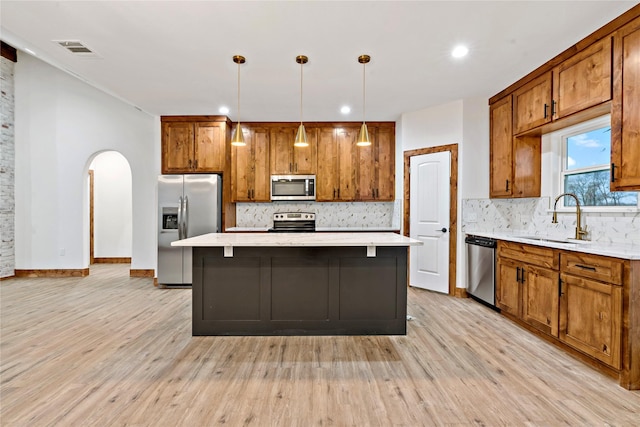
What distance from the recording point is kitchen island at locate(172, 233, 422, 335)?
9.82 feet

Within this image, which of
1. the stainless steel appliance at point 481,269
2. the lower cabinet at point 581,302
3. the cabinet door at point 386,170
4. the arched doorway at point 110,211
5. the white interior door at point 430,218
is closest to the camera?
the lower cabinet at point 581,302

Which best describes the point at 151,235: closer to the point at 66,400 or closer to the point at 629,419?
the point at 66,400

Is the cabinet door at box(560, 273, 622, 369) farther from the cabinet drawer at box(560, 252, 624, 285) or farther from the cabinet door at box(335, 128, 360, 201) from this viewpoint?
the cabinet door at box(335, 128, 360, 201)

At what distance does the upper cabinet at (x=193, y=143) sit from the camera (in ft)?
16.7

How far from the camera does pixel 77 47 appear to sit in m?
3.00

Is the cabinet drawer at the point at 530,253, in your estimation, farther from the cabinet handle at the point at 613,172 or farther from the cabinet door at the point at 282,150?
the cabinet door at the point at 282,150

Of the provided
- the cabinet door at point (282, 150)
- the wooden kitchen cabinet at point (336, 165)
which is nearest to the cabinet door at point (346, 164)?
the wooden kitchen cabinet at point (336, 165)

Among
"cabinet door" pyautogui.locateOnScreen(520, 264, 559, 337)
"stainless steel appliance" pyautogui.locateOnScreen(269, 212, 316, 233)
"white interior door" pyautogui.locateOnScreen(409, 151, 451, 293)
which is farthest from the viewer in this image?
"stainless steel appliance" pyautogui.locateOnScreen(269, 212, 316, 233)

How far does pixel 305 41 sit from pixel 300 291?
7.50 ft

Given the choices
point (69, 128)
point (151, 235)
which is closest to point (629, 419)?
point (151, 235)

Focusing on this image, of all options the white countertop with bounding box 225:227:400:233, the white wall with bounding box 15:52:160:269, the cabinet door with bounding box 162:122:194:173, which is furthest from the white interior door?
the white wall with bounding box 15:52:160:269

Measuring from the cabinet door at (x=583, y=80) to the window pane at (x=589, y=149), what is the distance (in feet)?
1.74

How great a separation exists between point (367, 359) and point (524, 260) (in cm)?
190

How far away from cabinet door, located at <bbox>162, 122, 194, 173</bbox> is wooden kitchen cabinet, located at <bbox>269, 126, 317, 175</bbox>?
1.32 metres
